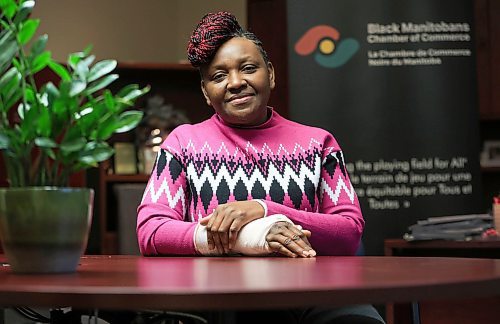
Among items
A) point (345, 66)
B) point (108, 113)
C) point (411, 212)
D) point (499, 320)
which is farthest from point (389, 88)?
point (108, 113)

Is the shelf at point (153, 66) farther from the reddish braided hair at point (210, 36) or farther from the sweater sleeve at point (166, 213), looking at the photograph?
the sweater sleeve at point (166, 213)

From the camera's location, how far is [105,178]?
5.12 meters

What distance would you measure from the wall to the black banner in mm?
2140

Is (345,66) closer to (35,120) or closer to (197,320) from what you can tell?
(197,320)

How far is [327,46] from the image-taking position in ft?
12.7

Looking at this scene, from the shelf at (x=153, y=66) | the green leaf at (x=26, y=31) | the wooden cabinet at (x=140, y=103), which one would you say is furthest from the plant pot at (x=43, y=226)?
the shelf at (x=153, y=66)

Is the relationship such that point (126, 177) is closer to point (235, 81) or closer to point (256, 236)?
point (235, 81)

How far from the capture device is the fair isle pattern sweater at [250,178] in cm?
192

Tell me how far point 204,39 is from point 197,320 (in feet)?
2.28

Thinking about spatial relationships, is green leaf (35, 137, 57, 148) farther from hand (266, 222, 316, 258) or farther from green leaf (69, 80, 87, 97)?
hand (266, 222, 316, 258)

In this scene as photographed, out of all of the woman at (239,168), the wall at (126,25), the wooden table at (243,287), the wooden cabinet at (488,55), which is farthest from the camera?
the wall at (126,25)

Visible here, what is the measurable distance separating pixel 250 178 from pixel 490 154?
3163 millimetres

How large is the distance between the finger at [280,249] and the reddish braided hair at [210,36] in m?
0.63

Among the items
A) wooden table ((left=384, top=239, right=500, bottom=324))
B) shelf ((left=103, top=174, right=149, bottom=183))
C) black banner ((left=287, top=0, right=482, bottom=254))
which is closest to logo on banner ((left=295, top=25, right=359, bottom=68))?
black banner ((left=287, top=0, right=482, bottom=254))
